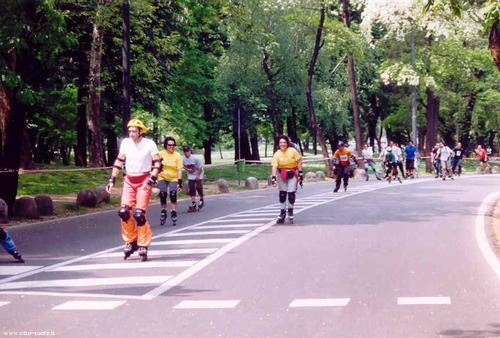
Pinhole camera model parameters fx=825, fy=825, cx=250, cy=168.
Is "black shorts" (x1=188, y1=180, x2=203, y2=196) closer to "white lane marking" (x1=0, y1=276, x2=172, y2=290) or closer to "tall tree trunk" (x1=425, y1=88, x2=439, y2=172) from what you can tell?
"white lane marking" (x1=0, y1=276, x2=172, y2=290)

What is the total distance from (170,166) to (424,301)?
1066cm

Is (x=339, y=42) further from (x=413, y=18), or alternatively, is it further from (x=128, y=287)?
(x=128, y=287)

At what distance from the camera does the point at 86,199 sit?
2306cm


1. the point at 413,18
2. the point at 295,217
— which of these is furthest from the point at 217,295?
the point at 413,18

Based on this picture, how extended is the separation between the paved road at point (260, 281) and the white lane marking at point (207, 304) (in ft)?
0.07

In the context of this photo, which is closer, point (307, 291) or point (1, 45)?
point (307, 291)

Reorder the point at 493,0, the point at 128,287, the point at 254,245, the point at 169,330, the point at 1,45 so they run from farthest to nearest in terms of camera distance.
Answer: the point at 1,45, the point at 254,245, the point at 493,0, the point at 128,287, the point at 169,330

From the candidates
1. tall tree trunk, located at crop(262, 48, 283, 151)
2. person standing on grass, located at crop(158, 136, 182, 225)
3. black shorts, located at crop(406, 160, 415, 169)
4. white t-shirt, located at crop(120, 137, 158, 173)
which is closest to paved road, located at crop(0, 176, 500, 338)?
person standing on grass, located at crop(158, 136, 182, 225)

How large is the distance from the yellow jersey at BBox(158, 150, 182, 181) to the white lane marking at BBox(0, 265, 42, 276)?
21.7 ft

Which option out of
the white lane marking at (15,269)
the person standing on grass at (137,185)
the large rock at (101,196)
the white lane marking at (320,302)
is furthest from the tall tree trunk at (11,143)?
the white lane marking at (320,302)

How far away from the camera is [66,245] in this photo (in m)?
14.2

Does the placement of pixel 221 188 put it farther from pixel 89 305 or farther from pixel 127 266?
pixel 89 305

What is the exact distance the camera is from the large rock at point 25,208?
19578mm

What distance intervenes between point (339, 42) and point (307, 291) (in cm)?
3448
